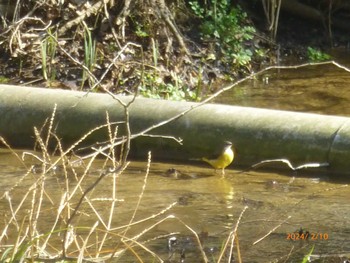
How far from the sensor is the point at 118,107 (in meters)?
6.64

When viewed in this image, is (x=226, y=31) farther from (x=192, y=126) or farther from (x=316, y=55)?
(x=192, y=126)

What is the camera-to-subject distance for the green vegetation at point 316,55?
438 inches

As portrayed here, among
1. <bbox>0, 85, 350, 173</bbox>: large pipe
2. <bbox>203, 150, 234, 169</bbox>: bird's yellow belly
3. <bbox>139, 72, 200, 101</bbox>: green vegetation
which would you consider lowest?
<bbox>203, 150, 234, 169</bbox>: bird's yellow belly

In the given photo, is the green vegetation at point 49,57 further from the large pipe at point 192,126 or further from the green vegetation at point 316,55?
the green vegetation at point 316,55

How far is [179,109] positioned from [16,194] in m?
1.51

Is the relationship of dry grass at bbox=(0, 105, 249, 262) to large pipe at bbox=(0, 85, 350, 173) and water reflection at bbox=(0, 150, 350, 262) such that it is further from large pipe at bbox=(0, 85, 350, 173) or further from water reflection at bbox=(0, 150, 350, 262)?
large pipe at bbox=(0, 85, 350, 173)

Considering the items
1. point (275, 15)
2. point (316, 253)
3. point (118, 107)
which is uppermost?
point (275, 15)

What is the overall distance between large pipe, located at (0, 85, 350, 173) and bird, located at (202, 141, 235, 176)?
0.41 ft

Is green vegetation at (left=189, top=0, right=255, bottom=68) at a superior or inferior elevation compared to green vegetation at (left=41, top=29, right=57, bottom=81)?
superior

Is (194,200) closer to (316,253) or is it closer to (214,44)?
(316,253)

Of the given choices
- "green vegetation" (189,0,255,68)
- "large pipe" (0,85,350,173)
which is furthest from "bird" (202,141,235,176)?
"green vegetation" (189,0,255,68)

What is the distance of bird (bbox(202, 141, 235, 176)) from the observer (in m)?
6.11

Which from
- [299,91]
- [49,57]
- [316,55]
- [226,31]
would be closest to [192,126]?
[49,57]

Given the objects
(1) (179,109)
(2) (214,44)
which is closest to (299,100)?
(2) (214,44)
